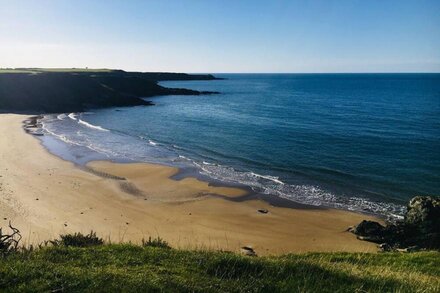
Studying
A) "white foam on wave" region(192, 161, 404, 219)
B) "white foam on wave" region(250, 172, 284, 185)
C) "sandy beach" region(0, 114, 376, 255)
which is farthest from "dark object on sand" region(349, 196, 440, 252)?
"white foam on wave" region(250, 172, 284, 185)

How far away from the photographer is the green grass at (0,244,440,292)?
24.2 feet

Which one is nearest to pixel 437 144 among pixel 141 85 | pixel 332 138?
pixel 332 138

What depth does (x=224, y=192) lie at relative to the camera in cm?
2667

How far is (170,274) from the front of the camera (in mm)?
8180

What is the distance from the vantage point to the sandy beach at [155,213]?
19.0m

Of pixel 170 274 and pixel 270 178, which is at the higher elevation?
pixel 170 274

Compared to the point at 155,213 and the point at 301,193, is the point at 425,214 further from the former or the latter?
the point at 155,213

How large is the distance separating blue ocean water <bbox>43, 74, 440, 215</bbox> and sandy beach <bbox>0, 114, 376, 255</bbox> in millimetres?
3447

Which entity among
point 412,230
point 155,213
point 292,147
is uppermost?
point 292,147

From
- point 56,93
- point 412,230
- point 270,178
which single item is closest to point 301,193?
point 270,178

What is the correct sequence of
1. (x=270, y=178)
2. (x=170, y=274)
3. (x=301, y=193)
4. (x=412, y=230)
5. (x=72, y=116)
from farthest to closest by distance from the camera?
1. (x=72, y=116)
2. (x=270, y=178)
3. (x=301, y=193)
4. (x=412, y=230)
5. (x=170, y=274)

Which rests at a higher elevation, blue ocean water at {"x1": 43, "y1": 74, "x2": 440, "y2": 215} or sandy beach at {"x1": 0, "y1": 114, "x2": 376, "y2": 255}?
blue ocean water at {"x1": 43, "y1": 74, "x2": 440, "y2": 215}

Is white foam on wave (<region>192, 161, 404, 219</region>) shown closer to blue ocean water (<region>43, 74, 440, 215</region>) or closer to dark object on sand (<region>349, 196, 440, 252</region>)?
blue ocean water (<region>43, 74, 440, 215</region>)

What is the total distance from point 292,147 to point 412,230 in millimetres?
21218
